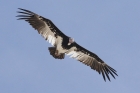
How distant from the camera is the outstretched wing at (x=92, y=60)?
121 feet

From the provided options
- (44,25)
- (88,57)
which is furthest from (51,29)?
(88,57)

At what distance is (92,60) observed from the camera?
37375 millimetres

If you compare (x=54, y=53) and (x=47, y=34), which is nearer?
(x=54, y=53)

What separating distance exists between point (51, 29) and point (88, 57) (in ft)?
9.58

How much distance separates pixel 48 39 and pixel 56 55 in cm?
104

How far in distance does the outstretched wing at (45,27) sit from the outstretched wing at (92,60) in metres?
1.56

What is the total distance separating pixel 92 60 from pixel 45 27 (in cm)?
→ 351

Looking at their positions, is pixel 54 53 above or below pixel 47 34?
below

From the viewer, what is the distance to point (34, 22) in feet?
117

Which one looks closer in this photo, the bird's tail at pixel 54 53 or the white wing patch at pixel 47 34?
the bird's tail at pixel 54 53

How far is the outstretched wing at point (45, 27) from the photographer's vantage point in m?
35.7

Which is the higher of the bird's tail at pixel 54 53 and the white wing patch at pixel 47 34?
the white wing patch at pixel 47 34

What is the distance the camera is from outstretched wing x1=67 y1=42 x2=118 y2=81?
36.9 m

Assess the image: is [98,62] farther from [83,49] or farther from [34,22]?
[34,22]
